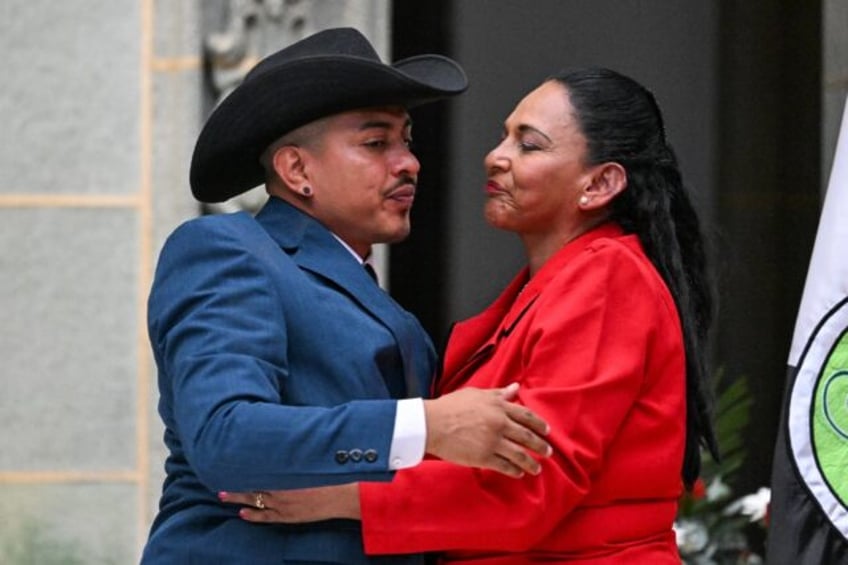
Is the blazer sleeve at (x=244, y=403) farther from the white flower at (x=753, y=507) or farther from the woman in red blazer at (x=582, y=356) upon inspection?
the white flower at (x=753, y=507)

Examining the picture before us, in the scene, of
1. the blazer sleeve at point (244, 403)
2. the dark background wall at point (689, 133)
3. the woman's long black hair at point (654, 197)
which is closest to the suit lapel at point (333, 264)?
the blazer sleeve at point (244, 403)

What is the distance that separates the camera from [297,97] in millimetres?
3594

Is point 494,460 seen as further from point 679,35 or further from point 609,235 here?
point 679,35

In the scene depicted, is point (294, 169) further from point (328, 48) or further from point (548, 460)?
point (548, 460)

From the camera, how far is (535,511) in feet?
10.9

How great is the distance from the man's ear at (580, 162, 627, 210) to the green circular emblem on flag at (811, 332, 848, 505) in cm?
82

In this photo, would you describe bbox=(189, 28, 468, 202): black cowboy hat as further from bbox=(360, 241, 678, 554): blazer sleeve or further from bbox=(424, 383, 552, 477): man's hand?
bbox=(424, 383, 552, 477): man's hand

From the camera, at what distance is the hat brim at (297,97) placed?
140 inches

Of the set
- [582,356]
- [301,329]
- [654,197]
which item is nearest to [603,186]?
[654,197]

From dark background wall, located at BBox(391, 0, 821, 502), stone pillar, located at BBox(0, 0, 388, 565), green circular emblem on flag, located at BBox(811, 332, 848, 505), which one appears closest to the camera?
green circular emblem on flag, located at BBox(811, 332, 848, 505)

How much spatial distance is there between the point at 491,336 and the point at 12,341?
2.65m

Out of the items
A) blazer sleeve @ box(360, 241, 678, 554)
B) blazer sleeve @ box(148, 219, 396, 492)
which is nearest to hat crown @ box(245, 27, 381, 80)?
blazer sleeve @ box(148, 219, 396, 492)

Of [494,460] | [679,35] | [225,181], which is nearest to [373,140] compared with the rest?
[225,181]

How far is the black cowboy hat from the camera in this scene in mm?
3557
